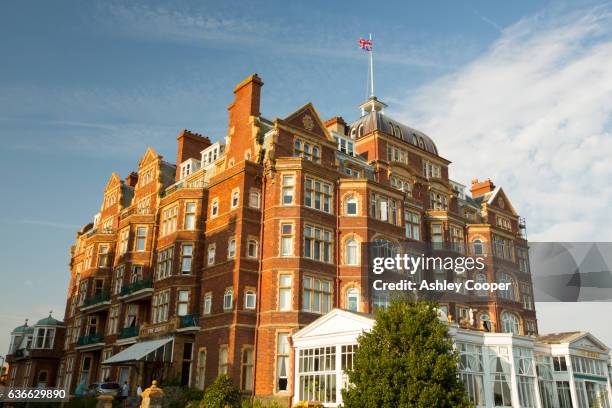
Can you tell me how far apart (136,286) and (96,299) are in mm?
7772

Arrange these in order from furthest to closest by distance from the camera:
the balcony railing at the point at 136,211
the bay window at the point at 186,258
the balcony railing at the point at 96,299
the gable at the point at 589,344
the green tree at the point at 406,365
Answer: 1. the balcony railing at the point at 96,299
2. the balcony railing at the point at 136,211
3. the bay window at the point at 186,258
4. the gable at the point at 589,344
5. the green tree at the point at 406,365

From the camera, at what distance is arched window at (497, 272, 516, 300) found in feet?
161

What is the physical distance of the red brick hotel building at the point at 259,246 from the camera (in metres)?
35.5

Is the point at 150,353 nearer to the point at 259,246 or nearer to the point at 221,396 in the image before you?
the point at 259,246

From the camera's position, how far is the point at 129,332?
43.1 m

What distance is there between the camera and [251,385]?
33.9 m

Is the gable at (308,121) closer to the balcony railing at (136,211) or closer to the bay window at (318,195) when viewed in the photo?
the bay window at (318,195)

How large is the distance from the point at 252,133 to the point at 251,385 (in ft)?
55.8

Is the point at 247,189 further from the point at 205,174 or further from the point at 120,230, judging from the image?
the point at 120,230

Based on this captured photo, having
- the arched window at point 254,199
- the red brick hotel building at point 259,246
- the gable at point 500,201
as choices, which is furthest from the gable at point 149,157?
the gable at point 500,201

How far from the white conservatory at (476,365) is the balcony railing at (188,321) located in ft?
30.0

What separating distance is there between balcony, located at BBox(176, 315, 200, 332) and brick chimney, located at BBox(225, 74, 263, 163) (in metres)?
11.5

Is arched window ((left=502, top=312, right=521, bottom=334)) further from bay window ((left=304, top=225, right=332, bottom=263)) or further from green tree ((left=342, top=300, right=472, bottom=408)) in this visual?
green tree ((left=342, top=300, right=472, bottom=408))

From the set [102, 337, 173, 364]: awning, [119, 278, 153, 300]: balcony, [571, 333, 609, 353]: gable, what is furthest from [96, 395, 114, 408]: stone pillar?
[571, 333, 609, 353]: gable
